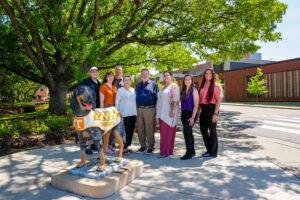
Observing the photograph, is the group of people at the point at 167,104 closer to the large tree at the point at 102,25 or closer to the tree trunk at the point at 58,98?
the large tree at the point at 102,25

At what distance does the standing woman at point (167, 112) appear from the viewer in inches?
191

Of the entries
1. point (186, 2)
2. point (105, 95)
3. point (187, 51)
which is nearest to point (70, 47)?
point (105, 95)

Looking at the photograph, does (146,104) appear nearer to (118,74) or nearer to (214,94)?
(118,74)

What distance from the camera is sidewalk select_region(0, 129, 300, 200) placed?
3.03m

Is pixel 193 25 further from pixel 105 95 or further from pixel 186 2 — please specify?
pixel 105 95

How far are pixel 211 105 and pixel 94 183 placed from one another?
10.3ft

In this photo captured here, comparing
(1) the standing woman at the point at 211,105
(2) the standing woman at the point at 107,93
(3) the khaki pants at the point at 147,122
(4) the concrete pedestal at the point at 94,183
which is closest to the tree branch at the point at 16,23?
(2) the standing woman at the point at 107,93

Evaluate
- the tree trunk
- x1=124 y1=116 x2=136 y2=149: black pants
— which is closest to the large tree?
the tree trunk

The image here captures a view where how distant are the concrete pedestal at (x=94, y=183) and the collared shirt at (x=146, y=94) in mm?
1915

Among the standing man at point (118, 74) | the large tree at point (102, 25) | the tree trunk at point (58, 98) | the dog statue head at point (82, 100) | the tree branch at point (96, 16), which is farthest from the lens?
the tree trunk at point (58, 98)

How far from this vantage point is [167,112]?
16.1 ft

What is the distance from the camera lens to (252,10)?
825cm

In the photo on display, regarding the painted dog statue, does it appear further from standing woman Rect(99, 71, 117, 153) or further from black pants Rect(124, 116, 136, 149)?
black pants Rect(124, 116, 136, 149)

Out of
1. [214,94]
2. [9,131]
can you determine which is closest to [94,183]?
[214,94]
